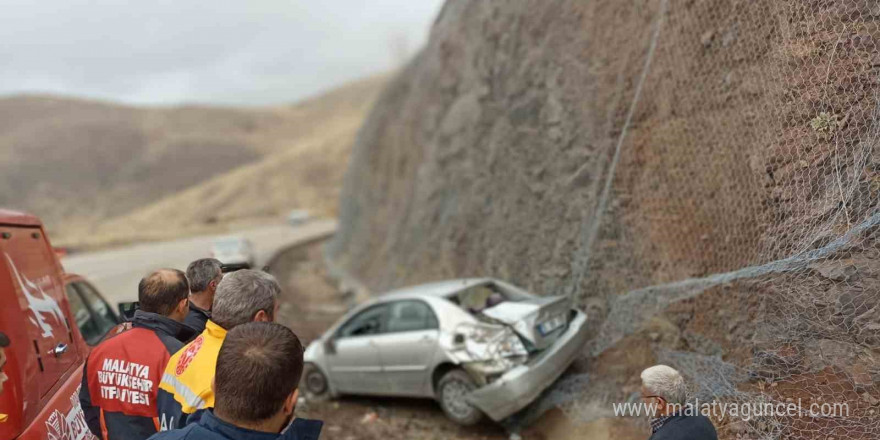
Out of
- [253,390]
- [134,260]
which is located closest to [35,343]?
[253,390]

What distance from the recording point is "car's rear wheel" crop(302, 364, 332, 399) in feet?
26.8

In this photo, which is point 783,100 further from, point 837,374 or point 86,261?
point 86,261

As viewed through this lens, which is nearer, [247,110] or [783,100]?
[783,100]

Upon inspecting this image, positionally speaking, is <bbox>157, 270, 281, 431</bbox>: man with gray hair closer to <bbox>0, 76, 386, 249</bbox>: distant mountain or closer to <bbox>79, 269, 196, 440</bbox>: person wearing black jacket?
<bbox>79, 269, 196, 440</bbox>: person wearing black jacket

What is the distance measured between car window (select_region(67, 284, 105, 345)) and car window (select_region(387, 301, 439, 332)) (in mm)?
3109

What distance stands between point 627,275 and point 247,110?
148m

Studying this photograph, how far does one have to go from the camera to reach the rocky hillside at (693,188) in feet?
14.6

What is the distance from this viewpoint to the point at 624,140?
24.1 feet

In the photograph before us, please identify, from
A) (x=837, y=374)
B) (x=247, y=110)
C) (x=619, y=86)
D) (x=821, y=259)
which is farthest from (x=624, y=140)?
(x=247, y=110)

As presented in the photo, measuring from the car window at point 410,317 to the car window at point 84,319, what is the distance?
311 cm

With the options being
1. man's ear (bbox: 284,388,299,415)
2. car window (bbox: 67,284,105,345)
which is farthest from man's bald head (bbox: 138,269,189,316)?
car window (bbox: 67,284,105,345)

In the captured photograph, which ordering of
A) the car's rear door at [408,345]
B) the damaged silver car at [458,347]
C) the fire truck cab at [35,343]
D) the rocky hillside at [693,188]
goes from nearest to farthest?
1. the fire truck cab at [35,343]
2. the rocky hillside at [693,188]
3. the damaged silver car at [458,347]
4. the car's rear door at [408,345]

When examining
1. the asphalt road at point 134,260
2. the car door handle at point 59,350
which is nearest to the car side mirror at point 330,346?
the car door handle at point 59,350

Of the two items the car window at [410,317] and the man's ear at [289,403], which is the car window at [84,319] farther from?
the man's ear at [289,403]
